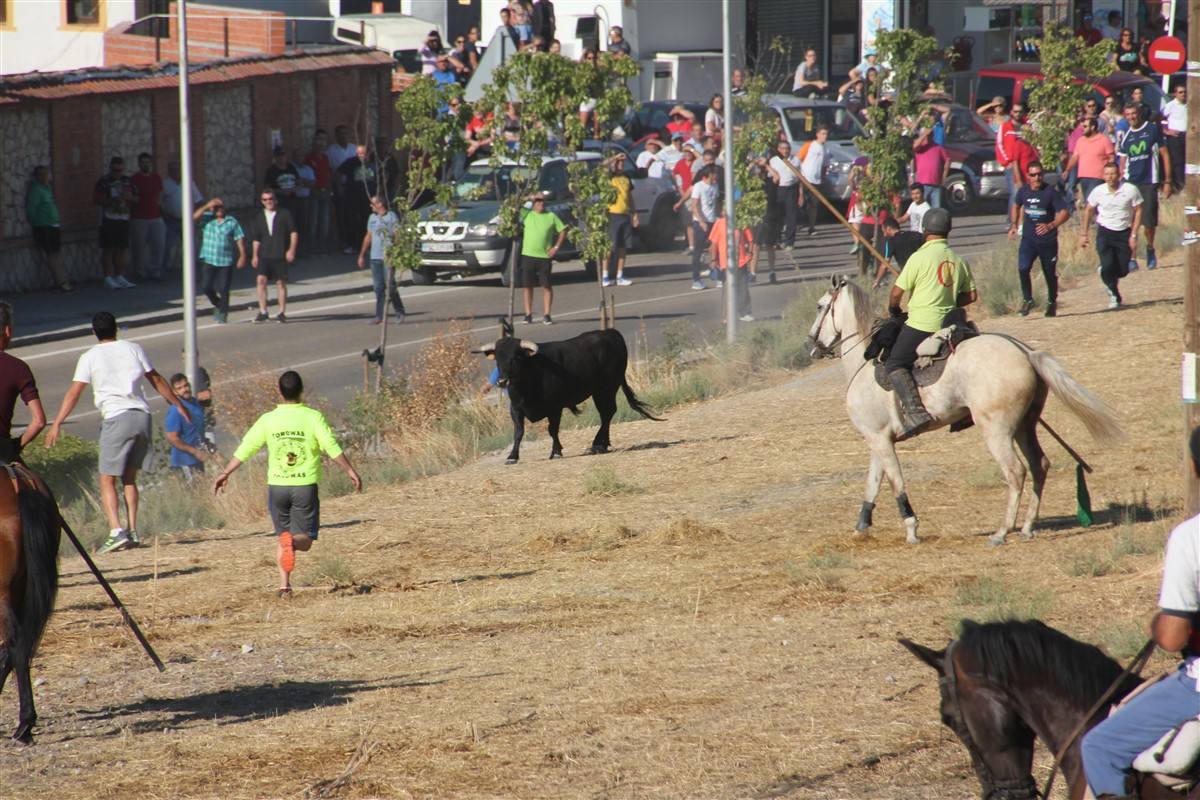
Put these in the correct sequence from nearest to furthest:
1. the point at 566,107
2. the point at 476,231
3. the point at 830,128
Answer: the point at 566,107 < the point at 476,231 < the point at 830,128

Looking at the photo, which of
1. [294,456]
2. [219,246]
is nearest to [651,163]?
[219,246]

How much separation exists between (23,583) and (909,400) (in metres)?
6.80

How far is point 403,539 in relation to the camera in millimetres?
14828

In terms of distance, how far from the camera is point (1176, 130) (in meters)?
32.0

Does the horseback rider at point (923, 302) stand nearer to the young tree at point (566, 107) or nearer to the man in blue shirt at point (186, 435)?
the man in blue shirt at point (186, 435)

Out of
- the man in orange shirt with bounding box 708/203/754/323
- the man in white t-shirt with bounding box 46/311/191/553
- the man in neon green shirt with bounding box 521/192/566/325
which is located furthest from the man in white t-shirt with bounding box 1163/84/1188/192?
the man in white t-shirt with bounding box 46/311/191/553

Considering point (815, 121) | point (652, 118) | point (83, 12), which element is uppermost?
point (83, 12)

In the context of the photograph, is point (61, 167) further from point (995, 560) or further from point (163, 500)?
point (995, 560)

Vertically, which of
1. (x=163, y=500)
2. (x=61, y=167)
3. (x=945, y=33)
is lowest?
(x=163, y=500)

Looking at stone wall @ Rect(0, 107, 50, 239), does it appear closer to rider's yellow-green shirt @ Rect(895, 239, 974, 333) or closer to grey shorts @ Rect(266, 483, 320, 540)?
grey shorts @ Rect(266, 483, 320, 540)

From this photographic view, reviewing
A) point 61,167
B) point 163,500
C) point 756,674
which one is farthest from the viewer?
point 61,167

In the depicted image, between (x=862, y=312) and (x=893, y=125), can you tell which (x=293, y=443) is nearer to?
(x=862, y=312)

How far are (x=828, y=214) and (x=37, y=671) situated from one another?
29812mm

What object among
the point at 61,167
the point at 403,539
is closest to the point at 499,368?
the point at 403,539
